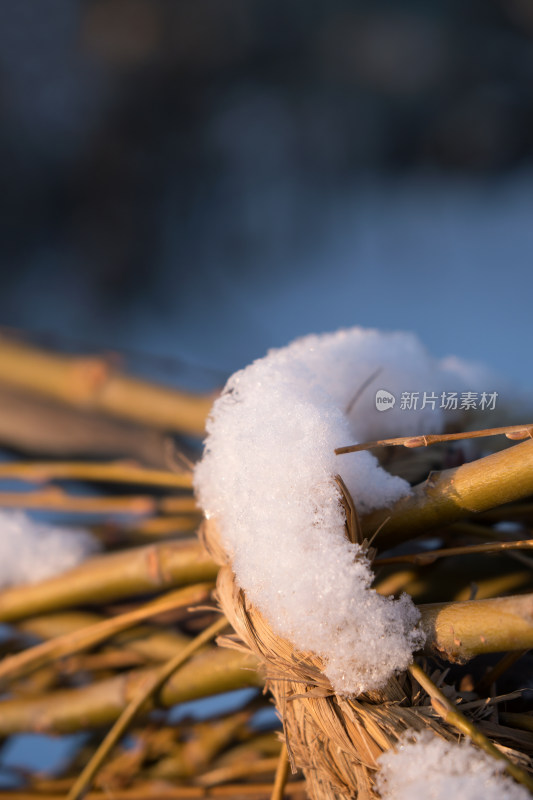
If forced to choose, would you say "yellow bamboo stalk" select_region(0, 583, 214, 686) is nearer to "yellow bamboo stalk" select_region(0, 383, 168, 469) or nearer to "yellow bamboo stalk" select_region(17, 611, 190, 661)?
"yellow bamboo stalk" select_region(17, 611, 190, 661)

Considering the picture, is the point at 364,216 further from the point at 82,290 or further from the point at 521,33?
the point at 82,290

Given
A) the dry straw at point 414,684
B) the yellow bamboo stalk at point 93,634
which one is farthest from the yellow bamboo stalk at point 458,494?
the yellow bamboo stalk at point 93,634

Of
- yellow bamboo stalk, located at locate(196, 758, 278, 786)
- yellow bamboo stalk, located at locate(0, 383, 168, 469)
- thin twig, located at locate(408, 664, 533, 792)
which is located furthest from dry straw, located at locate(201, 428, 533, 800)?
yellow bamboo stalk, located at locate(0, 383, 168, 469)

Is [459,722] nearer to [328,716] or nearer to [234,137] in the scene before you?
[328,716]

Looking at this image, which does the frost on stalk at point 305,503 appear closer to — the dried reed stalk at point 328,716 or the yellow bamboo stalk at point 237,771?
the dried reed stalk at point 328,716

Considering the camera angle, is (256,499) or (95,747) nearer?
(256,499)

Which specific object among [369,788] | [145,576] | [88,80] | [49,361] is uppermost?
[88,80]

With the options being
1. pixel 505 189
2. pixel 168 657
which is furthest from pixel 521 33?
pixel 168 657
